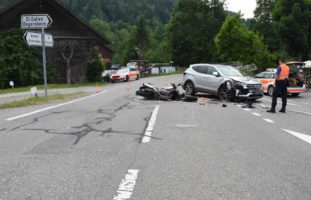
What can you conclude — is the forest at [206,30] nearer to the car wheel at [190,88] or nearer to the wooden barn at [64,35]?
the wooden barn at [64,35]

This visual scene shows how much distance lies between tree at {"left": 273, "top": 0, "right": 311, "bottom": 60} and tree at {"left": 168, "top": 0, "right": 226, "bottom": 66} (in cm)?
3723

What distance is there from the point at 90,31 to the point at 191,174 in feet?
102

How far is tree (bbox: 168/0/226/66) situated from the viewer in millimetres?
82375

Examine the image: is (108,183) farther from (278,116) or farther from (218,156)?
(278,116)

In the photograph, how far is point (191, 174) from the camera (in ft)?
14.6

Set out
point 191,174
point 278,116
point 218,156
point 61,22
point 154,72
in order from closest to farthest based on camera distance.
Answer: point 191,174 → point 218,156 → point 278,116 → point 61,22 → point 154,72

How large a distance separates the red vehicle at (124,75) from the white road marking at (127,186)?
106 feet

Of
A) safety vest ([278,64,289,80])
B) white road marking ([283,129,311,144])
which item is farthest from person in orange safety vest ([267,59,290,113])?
white road marking ([283,129,311,144])

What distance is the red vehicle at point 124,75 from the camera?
120ft

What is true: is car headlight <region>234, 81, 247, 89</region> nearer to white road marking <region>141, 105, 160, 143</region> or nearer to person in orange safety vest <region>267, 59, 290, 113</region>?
person in orange safety vest <region>267, 59, 290, 113</region>

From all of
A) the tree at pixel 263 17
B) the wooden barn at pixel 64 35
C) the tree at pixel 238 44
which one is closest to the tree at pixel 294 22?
the tree at pixel 238 44

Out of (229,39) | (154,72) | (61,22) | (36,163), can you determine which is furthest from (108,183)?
(154,72)

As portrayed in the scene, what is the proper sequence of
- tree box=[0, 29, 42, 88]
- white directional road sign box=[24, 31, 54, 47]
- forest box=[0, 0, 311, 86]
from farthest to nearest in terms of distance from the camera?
forest box=[0, 0, 311, 86] → tree box=[0, 29, 42, 88] → white directional road sign box=[24, 31, 54, 47]

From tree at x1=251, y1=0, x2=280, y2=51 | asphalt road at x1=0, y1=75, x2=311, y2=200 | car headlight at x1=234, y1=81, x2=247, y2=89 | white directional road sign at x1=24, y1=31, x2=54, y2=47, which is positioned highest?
tree at x1=251, y1=0, x2=280, y2=51
